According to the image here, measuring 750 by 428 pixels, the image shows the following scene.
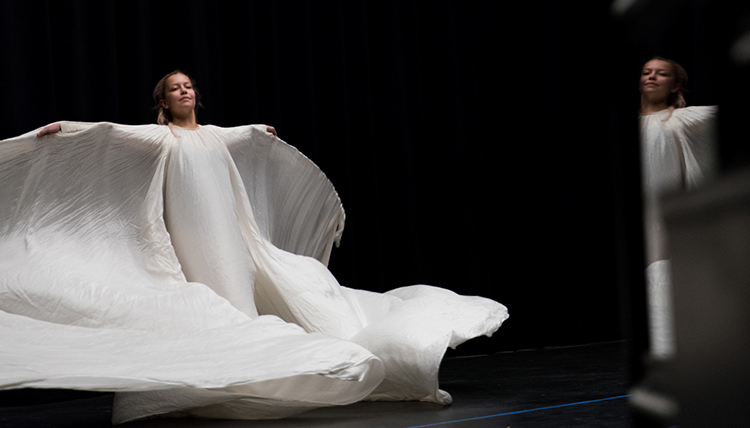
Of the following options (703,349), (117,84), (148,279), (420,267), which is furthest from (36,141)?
(703,349)

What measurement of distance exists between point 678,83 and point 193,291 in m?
1.90

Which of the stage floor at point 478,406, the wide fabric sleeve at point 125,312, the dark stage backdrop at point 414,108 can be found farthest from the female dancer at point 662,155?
the dark stage backdrop at point 414,108

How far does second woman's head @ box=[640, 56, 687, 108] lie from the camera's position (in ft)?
1.67

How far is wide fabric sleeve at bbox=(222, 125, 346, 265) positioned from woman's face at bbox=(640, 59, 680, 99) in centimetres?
241

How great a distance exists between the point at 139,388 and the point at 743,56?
1577 millimetres

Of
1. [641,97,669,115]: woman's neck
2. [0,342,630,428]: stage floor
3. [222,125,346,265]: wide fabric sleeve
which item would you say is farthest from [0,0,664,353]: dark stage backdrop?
[641,97,669,115]: woman's neck

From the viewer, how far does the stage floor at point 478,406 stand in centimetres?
174

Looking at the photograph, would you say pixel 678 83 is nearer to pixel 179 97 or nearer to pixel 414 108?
pixel 179 97

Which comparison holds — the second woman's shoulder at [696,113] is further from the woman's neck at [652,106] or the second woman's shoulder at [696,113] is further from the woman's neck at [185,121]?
the woman's neck at [185,121]

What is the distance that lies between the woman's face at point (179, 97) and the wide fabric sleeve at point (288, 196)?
0.23 m

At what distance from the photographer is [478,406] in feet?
6.53

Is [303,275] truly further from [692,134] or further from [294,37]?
[692,134]

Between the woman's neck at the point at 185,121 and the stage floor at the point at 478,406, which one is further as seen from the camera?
the woman's neck at the point at 185,121

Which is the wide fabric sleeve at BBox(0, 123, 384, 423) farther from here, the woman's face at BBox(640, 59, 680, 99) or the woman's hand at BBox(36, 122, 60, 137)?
the woman's face at BBox(640, 59, 680, 99)
